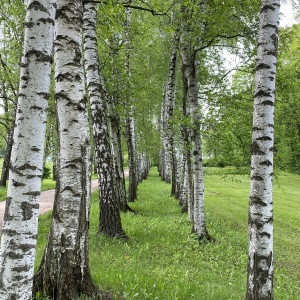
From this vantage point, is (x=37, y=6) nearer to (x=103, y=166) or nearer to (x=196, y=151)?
(x=103, y=166)

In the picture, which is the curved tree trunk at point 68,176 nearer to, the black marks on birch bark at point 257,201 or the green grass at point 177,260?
the green grass at point 177,260

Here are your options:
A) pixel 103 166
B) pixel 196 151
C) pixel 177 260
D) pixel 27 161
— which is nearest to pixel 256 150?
pixel 27 161

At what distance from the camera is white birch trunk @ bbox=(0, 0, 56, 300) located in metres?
2.46

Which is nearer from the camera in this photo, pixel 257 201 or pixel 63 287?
pixel 63 287

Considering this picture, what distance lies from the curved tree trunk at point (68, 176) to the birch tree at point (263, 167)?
2.25 meters

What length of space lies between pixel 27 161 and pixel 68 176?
111cm

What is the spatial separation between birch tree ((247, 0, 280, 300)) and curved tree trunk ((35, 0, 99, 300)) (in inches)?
88.8

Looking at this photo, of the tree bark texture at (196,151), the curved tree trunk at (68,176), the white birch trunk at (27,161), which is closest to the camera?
the white birch trunk at (27,161)

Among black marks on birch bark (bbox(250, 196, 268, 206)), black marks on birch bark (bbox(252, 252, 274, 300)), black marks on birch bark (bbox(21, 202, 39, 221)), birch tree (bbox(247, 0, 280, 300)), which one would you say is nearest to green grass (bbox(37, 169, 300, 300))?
black marks on birch bark (bbox(252, 252, 274, 300))

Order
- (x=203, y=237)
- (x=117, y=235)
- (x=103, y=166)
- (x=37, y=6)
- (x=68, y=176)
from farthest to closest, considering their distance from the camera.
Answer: (x=203, y=237) < (x=103, y=166) < (x=117, y=235) < (x=68, y=176) < (x=37, y=6)

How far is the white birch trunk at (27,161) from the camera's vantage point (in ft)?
8.08

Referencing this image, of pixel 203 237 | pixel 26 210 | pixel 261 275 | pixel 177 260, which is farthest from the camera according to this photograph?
pixel 203 237

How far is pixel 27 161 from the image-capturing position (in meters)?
2.49

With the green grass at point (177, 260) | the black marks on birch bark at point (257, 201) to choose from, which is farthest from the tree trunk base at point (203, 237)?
the black marks on birch bark at point (257, 201)
